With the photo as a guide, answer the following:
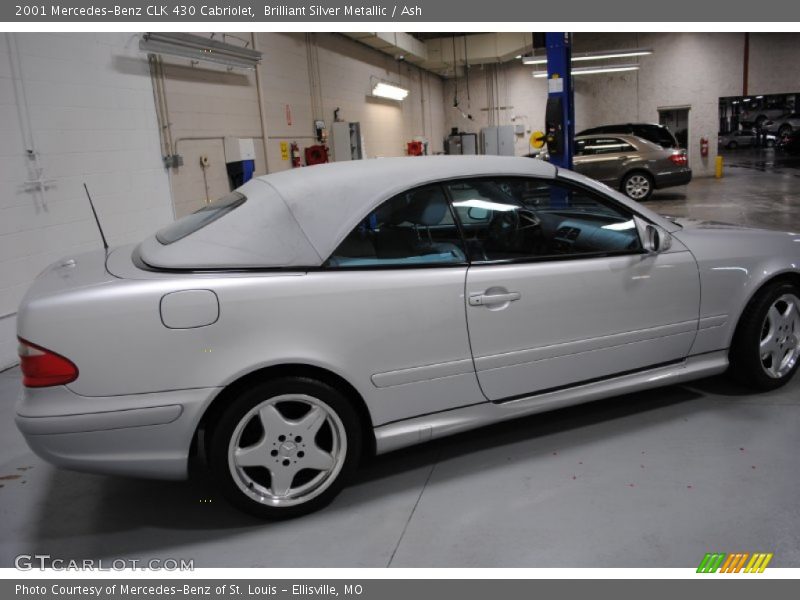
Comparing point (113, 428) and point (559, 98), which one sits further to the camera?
point (559, 98)

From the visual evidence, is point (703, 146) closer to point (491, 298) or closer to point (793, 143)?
point (793, 143)

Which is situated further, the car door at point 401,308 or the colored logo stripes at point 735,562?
the car door at point 401,308

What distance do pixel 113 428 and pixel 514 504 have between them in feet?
5.00

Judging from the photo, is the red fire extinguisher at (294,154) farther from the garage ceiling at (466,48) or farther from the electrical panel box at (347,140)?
the garage ceiling at (466,48)

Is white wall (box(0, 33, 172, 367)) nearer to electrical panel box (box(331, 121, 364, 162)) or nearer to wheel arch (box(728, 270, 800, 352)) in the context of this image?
electrical panel box (box(331, 121, 364, 162))

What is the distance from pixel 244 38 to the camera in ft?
27.0

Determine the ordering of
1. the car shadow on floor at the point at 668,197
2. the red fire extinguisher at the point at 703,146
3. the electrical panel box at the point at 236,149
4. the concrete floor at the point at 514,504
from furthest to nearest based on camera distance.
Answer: the red fire extinguisher at the point at 703,146 < the car shadow on floor at the point at 668,197 < the electrical panel box at the point at 236,149 < the concrete floor at the point at 514,504

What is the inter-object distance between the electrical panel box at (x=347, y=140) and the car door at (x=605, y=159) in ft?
15.9

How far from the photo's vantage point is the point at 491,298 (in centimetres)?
259

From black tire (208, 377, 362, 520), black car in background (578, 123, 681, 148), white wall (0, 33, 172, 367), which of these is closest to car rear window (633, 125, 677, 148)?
black car in background (578, 123, 681, 148)

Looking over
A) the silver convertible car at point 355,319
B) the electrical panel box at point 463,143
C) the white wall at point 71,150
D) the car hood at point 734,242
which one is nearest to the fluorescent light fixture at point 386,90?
the electrical panel box at point 463,143

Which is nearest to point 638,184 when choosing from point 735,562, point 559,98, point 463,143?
point 463,143

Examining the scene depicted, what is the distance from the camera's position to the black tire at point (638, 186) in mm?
12969

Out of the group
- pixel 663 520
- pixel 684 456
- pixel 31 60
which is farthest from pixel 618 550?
pixel 31 60
